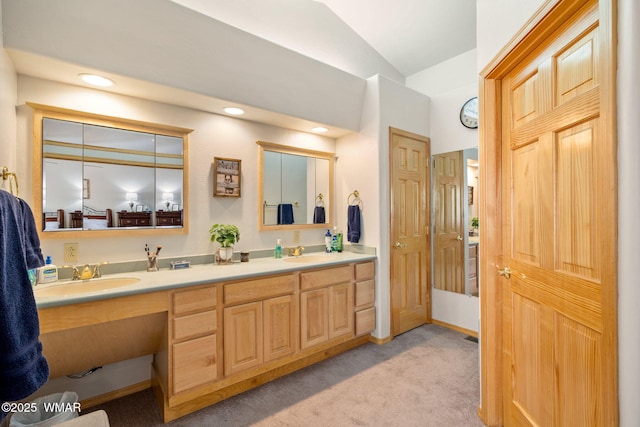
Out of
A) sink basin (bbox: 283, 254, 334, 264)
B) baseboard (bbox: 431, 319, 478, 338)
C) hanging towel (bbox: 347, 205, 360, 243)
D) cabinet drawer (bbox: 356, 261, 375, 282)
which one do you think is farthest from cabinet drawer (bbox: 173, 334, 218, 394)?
baseboard (bbox: 431, 319, 478, 338)

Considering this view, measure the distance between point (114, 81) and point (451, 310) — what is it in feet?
12.2

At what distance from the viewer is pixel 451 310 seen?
3.45 meters

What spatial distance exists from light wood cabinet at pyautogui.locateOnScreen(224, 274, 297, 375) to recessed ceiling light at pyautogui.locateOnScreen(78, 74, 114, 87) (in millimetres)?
1547

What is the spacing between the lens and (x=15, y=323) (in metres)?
0.97

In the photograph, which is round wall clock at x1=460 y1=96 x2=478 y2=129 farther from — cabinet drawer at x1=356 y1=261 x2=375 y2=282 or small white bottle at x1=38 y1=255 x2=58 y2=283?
small white bottle at x1=38 y1=255 x2=58 y2=283

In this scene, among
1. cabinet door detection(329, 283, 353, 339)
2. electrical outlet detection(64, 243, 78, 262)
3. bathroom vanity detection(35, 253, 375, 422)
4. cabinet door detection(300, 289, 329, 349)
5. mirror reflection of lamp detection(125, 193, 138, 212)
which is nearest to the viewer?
bathroom vanity detection(35, 253, 375, 422)

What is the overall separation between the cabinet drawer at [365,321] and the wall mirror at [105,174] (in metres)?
1.78

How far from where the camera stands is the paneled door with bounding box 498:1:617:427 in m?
1.03

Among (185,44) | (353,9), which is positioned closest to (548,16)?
(185,44)

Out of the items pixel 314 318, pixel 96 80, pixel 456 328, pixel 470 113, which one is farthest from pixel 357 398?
pixel 470 113

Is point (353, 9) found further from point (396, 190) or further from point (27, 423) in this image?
point (27, 423)

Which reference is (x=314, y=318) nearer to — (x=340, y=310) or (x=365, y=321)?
(x=340, y=310)

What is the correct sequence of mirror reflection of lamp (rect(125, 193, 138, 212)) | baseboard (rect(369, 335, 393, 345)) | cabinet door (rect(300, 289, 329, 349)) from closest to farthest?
mirror reflection of lamp (rect(125, 193, 138, 212)) → cabinet door (rect(300, 289, 329, 349)) → baseboard (rect(369, 335, 393, 345))

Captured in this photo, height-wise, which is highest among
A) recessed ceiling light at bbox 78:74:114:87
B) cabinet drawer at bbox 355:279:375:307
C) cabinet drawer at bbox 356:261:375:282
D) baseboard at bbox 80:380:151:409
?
recessed ceiling light at bbox 78:74:114:87
